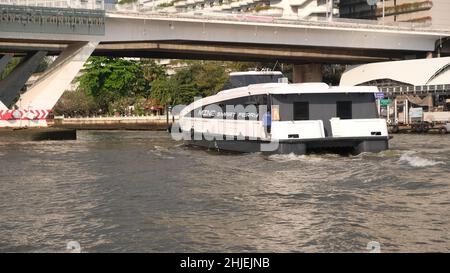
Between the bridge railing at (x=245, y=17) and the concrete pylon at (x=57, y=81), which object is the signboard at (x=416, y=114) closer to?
the bridge railing at (x=245, y=17)

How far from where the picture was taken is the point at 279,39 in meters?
63.4

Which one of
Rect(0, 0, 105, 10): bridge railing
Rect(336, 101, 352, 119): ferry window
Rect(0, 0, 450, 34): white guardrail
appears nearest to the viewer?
Rect(336, 101, 352, 119): ferry window

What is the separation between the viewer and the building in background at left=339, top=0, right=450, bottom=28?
112 m

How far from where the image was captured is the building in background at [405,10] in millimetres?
112250

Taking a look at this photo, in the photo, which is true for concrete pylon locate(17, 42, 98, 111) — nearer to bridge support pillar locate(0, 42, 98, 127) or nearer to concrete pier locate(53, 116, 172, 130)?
bridge support pillar locate(0, 42, 98, 127)

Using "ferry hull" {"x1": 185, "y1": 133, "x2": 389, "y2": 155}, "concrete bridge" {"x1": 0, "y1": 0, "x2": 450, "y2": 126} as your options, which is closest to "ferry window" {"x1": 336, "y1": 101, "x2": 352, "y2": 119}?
"ferry hull" {"x1": 185, "y1": 133, "x2": 389, "y2": 155}

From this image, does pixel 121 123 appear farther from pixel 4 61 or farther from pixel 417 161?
pixel 417 161

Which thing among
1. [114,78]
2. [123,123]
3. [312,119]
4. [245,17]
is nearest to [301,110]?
[312,119]

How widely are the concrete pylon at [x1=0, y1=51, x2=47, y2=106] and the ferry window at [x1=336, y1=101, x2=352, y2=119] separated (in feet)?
122

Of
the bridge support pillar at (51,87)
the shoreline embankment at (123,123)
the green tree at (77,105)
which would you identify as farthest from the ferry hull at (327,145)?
the green tree at (77,105)

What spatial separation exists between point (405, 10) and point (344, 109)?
300 ft

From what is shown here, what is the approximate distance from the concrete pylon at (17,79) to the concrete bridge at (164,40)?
84mm

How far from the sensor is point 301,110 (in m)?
30.4
